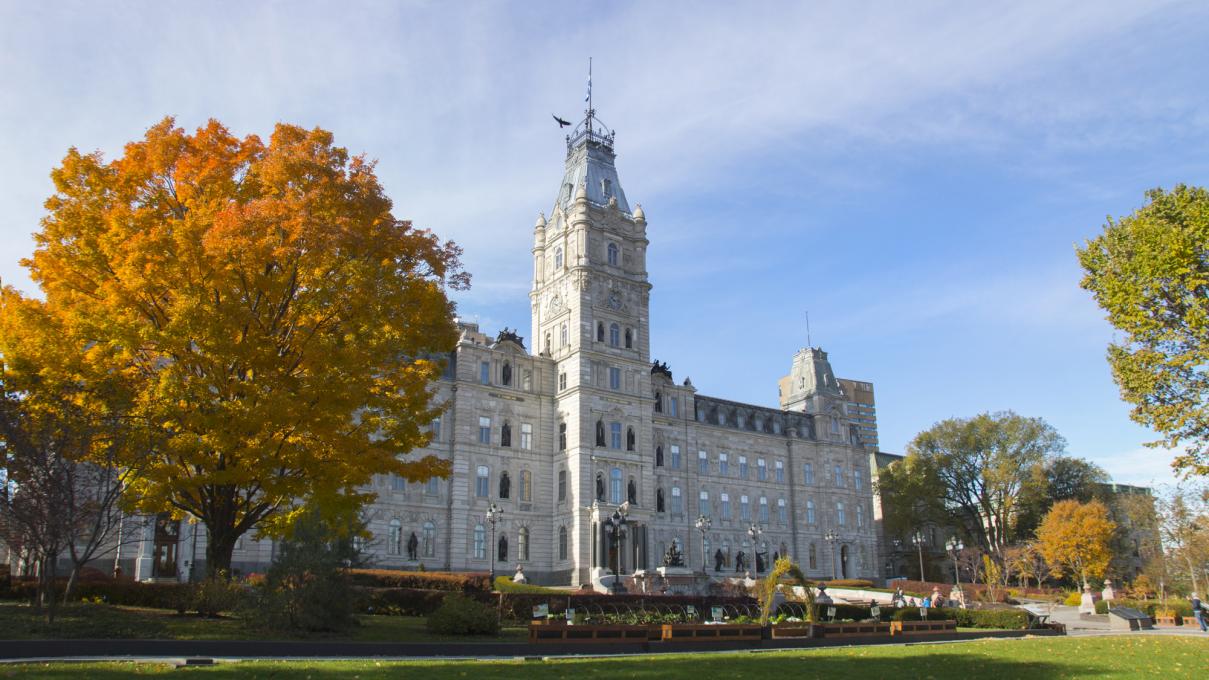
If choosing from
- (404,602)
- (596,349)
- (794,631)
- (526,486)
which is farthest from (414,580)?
(596,349)

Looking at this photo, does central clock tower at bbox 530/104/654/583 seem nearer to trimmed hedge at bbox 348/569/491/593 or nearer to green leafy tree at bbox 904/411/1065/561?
trimmed hedge at bbox 348/569/491/593

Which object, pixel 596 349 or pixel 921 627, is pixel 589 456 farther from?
pixel 921 627

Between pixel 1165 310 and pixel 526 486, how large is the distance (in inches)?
1480

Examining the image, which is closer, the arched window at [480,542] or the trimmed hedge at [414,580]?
the trimmed hedge at [414,580]

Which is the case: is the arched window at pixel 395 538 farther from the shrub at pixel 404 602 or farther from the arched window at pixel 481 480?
the shrub at pixel 404 602

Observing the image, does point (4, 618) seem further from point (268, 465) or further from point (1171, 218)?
point (1171, 218)

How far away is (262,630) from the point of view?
19.7 m

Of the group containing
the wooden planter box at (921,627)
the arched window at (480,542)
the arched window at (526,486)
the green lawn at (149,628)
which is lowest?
the wooden planter box at (921,627)

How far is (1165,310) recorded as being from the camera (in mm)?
28062

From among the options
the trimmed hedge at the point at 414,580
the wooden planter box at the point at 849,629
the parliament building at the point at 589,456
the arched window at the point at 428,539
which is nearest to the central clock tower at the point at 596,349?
the parliament building at the point at 589,456

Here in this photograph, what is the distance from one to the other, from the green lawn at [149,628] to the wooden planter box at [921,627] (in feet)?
39.1

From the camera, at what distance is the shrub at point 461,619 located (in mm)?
21703

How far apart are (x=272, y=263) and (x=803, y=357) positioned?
209 ft

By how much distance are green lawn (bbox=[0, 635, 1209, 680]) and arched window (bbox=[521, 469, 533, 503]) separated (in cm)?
3490
